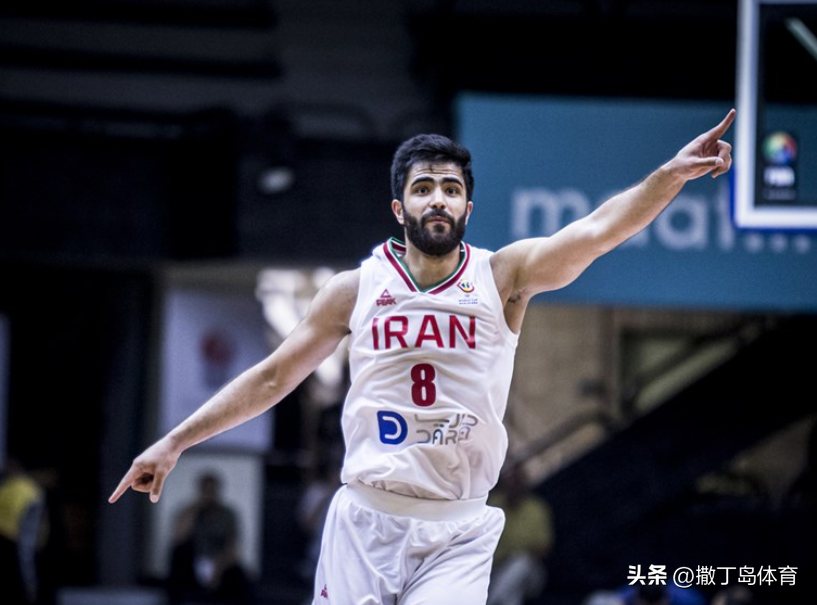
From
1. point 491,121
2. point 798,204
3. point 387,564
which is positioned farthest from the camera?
point 491,121

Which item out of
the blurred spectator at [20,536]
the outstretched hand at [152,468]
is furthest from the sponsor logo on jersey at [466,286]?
the blurred spectator at [20,536]

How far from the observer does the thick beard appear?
16.3ft

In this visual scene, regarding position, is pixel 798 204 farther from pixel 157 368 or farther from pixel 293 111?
pixel 157 368

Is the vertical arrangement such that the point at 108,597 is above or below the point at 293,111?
below

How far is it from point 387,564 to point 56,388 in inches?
417

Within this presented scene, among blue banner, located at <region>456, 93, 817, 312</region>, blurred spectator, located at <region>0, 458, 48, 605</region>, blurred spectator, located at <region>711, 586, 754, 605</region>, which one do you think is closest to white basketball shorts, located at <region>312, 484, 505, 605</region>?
blurred spectator, located at <region>711, 586, 754, 605</region>

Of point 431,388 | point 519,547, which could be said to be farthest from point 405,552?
point 519,547

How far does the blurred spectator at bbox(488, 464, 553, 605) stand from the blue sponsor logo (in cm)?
745

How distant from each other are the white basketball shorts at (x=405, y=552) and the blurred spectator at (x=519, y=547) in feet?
23.9

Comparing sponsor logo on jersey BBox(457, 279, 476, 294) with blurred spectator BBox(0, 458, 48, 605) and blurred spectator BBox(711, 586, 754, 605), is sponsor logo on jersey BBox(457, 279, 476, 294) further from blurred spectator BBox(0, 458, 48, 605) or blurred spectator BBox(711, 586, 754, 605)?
blurred spectator BBox(0, 458, 48, 605)

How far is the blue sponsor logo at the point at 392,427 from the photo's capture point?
16.1 feet

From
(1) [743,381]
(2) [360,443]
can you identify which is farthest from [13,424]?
(2) [360,443]

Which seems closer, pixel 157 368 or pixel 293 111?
pixel 293 111

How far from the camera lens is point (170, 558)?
1275 centimetres
